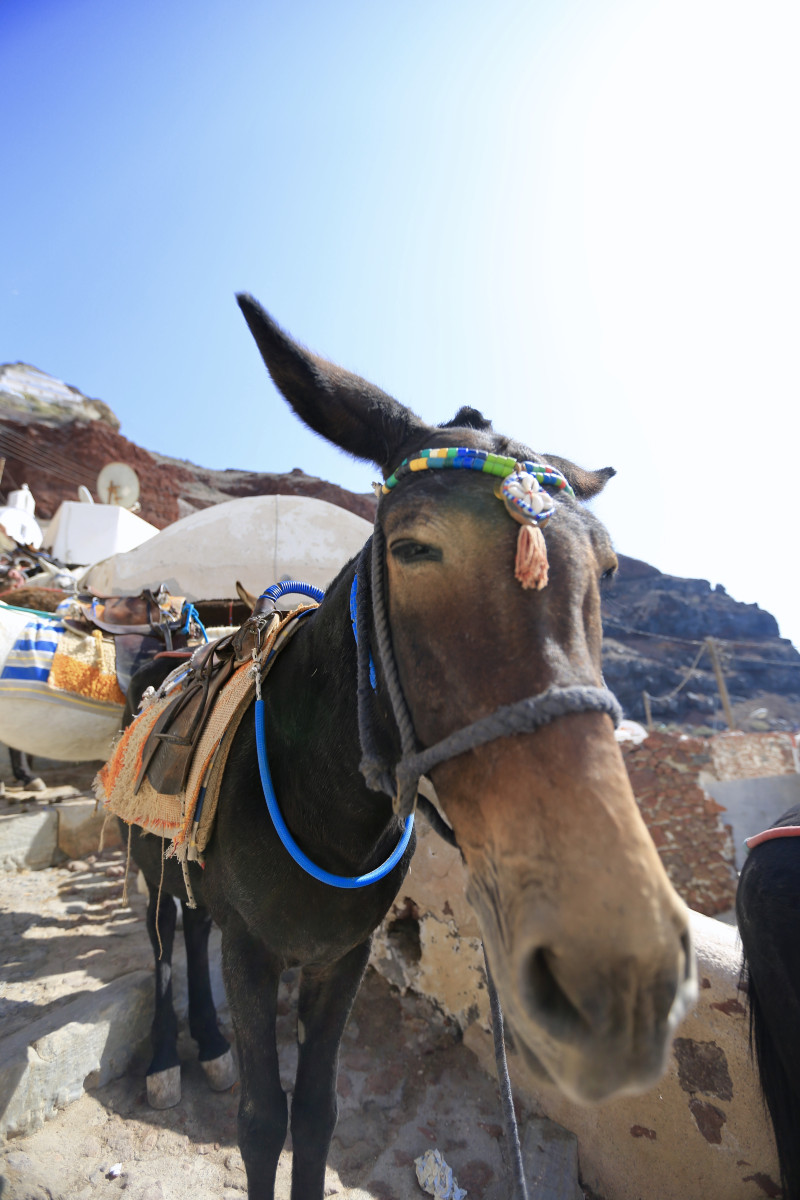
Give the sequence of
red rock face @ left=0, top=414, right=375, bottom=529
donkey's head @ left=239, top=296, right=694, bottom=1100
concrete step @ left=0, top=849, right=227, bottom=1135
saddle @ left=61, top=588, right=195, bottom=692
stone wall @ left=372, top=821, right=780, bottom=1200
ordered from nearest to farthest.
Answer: donkey's head @ left=239, top=296, right=694, bottom=1100 → stone wall @ left=372, top=821, right=780, bottom=1200 → concrete step @ left=0, top=849, right=227, bottom=1135 → saddle @ left=61, top=588, right=195, bottom=692 → red rock face @ left=0, top=414, right=375, bottom=529

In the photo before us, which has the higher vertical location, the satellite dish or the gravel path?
the satellite dish

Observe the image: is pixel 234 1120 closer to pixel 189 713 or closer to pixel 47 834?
pixel 189 713

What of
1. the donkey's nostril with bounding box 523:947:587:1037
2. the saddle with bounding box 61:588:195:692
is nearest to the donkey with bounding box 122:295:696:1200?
the donkey's nostril with bounding box 523:947:587:1037

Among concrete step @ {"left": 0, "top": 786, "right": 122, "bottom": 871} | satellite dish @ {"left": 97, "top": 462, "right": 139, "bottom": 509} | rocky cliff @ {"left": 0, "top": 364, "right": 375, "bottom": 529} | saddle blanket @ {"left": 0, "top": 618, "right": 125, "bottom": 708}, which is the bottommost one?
concrete step @ {"left": 0, "top": 786, "right": 122, "bottom": 871}

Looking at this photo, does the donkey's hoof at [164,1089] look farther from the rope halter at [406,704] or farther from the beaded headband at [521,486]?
the beaded headband at [521,486]

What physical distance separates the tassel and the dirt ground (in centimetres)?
291

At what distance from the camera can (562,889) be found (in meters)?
0.74

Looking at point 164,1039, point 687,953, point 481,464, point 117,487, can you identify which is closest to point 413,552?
point 481,464

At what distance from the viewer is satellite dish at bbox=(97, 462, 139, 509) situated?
22.6m

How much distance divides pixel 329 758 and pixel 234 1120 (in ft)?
8.39

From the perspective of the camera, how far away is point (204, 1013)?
302cm

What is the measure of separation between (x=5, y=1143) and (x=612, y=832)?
3.16m

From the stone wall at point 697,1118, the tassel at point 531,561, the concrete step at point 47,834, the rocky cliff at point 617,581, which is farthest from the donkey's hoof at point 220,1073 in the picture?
the tassel at point 531,561

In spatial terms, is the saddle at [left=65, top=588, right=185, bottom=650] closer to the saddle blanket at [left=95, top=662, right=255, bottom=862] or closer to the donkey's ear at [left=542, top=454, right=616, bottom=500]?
the saddle blanket at [left=95, top=662, right=255, bottom=862]
